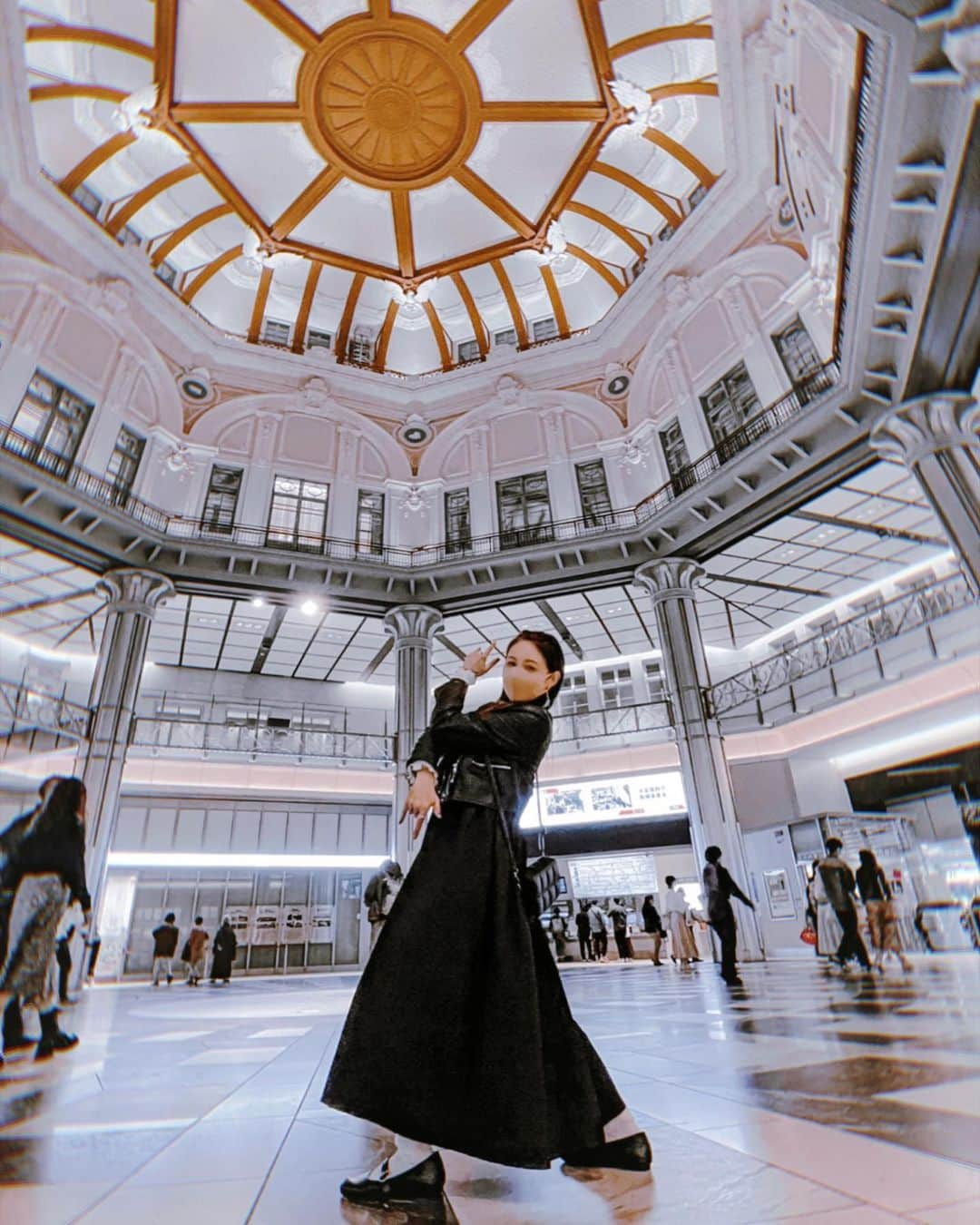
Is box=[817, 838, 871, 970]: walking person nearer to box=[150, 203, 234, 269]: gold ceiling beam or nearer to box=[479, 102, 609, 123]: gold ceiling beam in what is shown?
box=[479, 102, 609, 123]: gold ceiling beam

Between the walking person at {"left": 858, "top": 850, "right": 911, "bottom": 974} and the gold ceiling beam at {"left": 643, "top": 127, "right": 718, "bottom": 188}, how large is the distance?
16161 millimetres

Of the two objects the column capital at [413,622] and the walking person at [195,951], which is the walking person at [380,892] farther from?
the walking person at [195,951]

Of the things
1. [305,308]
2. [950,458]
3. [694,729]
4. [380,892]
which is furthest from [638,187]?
[380,892]

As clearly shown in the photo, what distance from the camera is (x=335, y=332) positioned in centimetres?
2145

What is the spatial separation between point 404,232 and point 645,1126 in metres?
21.9

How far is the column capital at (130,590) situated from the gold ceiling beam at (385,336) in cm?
1017

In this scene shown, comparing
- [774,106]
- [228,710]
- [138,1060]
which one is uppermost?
[774,106]

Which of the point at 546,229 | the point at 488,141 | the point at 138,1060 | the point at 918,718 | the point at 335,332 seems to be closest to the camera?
the point at 138,1060

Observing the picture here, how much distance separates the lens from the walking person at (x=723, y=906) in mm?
8320

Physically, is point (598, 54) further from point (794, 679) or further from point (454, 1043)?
point (454, 1043)

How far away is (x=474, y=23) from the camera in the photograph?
15469 mm

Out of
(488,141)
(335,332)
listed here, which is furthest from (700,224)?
(335,332)

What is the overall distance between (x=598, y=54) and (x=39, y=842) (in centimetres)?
1981

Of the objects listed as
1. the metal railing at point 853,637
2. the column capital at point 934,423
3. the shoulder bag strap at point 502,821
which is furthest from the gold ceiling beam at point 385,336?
the shoulder bag strap at point 502,821
